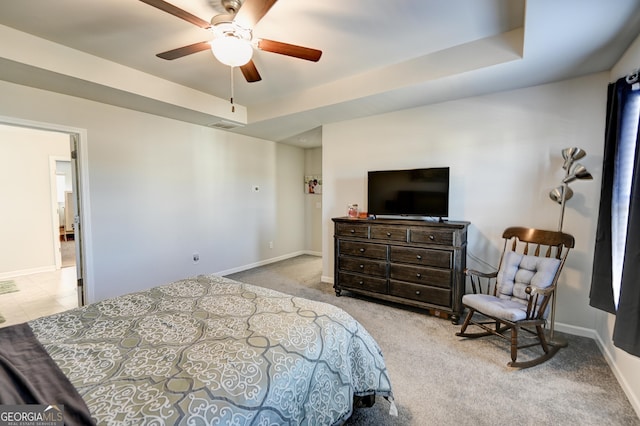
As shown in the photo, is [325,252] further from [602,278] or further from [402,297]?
[602,278]

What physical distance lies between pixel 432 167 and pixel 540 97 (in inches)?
47.3

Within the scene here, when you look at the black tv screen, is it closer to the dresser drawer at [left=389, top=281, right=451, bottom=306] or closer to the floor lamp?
the dresser drawer at [left=389, top=281, right=451, bottom=306]

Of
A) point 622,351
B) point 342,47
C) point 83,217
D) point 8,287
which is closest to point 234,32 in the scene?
point 342,47

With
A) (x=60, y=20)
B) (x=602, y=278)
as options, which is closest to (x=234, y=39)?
(x=60, y=20)

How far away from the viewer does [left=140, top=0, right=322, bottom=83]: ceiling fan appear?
167 centimetres

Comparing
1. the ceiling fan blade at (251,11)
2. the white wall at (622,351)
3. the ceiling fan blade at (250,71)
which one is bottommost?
the white wall at (622,351)

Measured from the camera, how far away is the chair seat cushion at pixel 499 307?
2252 millimetres

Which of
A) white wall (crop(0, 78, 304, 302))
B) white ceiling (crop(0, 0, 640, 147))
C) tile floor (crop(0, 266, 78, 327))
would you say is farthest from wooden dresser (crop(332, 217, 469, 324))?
tile floor (crop(0, 266, 78, 327))

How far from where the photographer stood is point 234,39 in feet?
6.12

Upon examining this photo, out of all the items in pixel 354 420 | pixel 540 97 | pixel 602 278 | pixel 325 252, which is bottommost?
pixel 354 420

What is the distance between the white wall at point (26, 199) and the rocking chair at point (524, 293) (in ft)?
22.3

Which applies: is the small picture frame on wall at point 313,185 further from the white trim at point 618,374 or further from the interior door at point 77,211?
the white trim at point 618,374

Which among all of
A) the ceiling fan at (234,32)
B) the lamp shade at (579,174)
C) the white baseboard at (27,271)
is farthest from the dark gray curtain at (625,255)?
the white baseboard at (27,271)

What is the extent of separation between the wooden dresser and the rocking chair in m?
0.31
